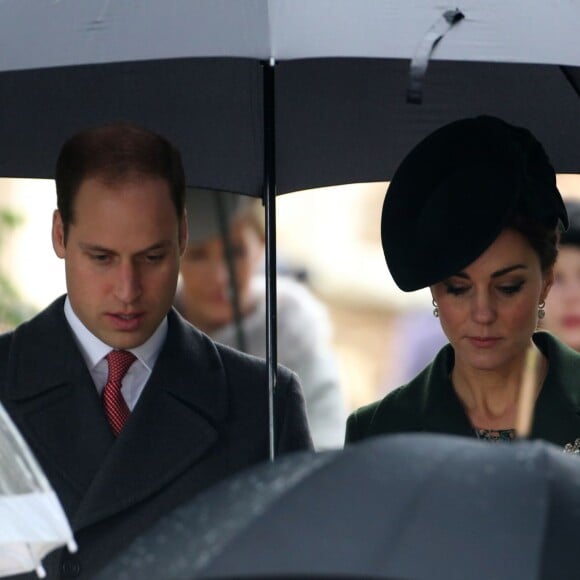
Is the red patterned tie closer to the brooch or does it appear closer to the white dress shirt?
the white dress shirt

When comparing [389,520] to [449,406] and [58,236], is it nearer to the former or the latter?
[449,406]

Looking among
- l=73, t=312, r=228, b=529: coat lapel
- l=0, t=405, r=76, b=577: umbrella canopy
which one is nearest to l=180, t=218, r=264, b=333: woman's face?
l=73, t=312, r=228, b=529: coat lapel

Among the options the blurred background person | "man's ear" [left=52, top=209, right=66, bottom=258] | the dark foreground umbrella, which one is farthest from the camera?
the blurred background person

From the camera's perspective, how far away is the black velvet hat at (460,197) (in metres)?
3.61

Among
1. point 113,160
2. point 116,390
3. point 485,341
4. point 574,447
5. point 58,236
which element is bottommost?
point 574,447

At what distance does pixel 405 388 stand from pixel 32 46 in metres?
1.16

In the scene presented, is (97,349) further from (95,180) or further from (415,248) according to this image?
(415,248)

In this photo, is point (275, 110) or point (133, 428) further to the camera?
point (275, 110)

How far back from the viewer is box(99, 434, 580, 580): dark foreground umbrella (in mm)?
1879

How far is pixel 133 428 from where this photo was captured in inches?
149

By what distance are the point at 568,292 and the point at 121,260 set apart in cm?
269

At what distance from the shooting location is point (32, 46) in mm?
3232

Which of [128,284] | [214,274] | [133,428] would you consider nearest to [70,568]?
[133,428]

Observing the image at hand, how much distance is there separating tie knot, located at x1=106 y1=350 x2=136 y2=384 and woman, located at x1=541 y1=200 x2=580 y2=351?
2.46 meters
